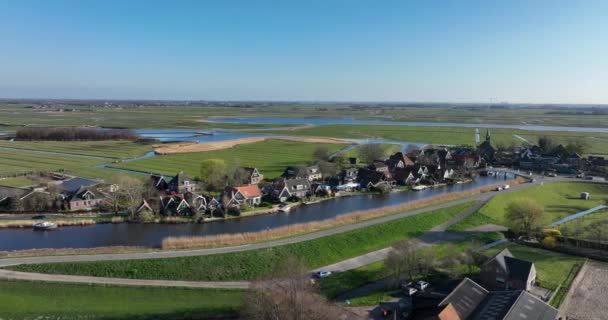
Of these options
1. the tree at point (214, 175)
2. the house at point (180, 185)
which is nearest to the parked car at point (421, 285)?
the tree at point (214, 175)

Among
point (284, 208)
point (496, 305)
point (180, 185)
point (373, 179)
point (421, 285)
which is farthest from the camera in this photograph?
point (373, 179)

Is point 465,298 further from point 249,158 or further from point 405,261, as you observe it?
point 249,158

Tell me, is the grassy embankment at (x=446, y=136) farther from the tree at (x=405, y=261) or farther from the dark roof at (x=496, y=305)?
the dark roof at (x=496, y=305)

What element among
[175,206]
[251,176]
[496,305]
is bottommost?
[175,206]

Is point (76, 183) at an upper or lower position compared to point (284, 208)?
upper

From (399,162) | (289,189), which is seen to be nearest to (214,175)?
(289,189)

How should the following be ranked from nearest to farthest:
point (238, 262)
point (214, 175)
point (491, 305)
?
point (491, 305) → point (238, 262) → point (214, 175)
